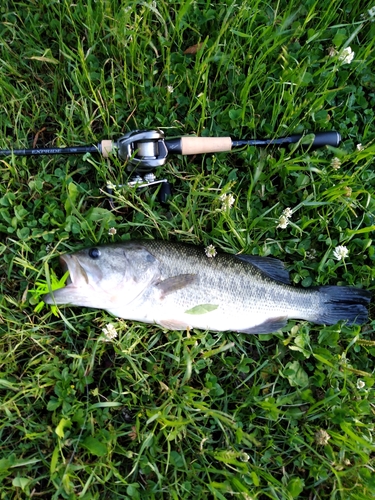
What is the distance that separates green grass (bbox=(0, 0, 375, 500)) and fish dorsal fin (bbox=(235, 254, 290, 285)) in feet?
0.30

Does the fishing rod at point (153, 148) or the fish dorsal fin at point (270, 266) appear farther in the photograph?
the fish dorsal fin at point (270, 266)

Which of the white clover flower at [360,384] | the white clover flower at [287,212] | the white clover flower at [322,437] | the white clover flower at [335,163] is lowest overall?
the white clover flower at [322,437]

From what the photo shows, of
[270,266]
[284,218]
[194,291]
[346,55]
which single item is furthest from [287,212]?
[346,55]

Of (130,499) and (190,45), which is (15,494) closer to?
(130,499)

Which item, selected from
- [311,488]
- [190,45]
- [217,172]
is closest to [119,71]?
[190,45]

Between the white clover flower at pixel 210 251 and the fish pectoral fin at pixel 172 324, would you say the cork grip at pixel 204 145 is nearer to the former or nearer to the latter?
the white clover flower at pixel 210 251

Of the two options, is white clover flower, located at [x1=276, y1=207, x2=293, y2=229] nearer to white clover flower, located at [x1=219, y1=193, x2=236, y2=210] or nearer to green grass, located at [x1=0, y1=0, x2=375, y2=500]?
green grass, located at [x1=0, y1=0, x2=375, y2=500]

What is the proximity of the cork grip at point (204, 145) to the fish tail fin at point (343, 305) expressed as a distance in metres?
1.27

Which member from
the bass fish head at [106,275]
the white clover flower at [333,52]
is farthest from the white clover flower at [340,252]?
the white clover flower at [333,52]

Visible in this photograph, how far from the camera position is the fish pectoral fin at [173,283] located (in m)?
2.79

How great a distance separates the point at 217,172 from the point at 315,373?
1.65 meters

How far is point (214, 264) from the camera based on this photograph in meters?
2.89

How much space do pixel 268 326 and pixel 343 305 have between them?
0.60 m

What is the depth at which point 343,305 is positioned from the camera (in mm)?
3053
